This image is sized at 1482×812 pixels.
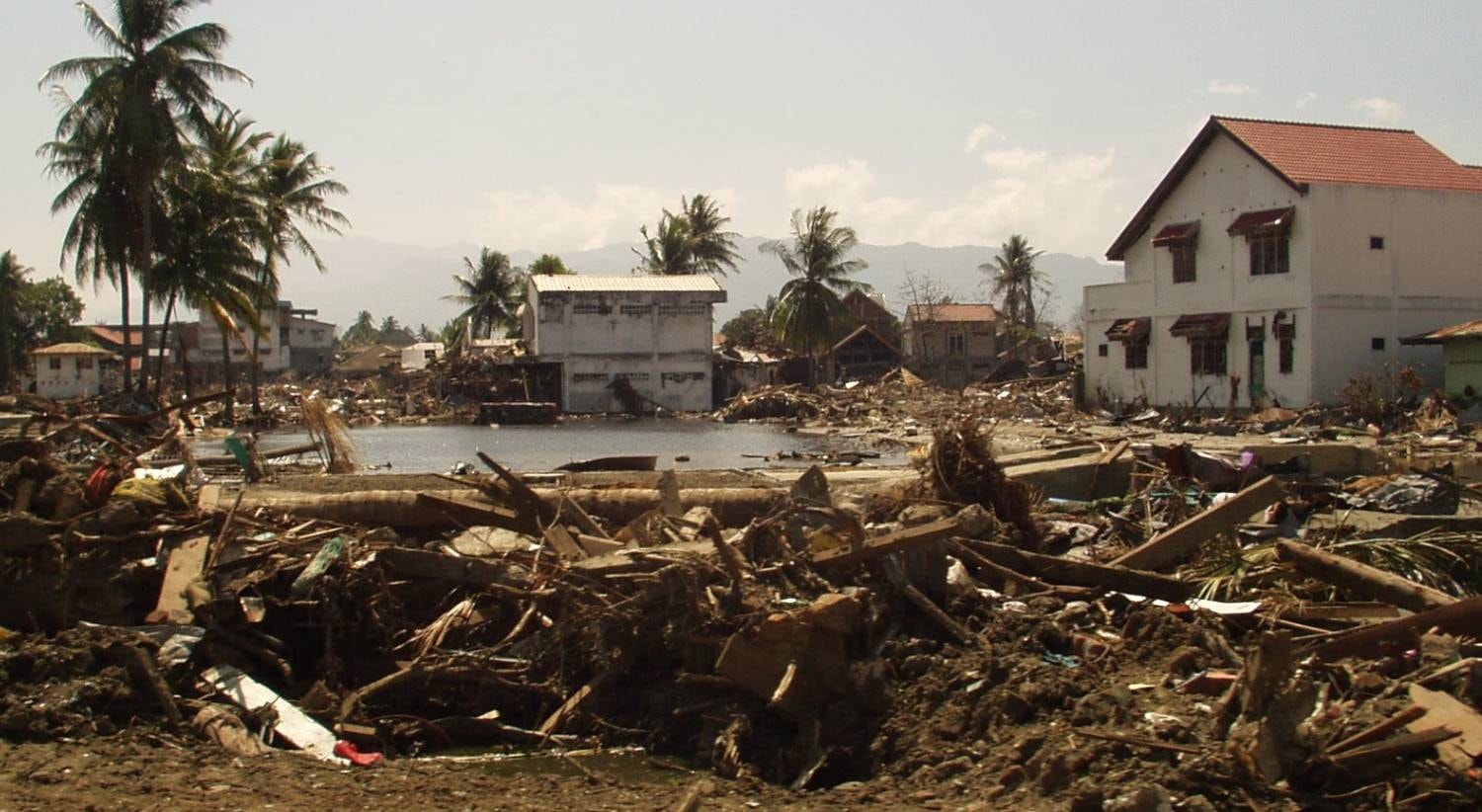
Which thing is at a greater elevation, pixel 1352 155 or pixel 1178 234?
pixel 1352 155

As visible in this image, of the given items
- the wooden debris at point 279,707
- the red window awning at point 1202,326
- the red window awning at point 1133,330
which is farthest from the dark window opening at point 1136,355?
the wooden debris at point 279,707

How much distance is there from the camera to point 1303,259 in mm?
29203

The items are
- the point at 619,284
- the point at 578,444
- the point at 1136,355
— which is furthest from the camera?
the point at 619,284

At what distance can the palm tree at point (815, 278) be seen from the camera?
2106 inches

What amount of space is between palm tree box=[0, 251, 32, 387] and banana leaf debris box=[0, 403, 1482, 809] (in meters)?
56.9

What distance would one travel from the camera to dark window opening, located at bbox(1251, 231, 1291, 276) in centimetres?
2988

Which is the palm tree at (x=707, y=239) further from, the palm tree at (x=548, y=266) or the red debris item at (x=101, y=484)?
the red debris item at (x=101, y=484)

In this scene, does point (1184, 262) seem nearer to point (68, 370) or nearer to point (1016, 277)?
point (1016, 277)

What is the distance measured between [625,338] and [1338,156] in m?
28.6

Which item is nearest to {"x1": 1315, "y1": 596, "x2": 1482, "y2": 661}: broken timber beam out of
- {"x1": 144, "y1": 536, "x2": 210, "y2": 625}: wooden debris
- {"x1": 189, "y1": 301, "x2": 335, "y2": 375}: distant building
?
{"x1": 144, "y1": 536, "x2": 210, "y2": 625}: wooden debris

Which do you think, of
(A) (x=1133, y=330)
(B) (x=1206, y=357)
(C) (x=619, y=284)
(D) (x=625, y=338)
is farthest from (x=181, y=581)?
(C) (x=619, y=284)

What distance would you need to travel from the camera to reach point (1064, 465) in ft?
39.7

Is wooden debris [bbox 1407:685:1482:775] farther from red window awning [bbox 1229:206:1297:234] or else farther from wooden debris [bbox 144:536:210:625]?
red window awning [bbox 1229:206:1297:234]

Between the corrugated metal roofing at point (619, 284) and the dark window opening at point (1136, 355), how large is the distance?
65.6 feet
